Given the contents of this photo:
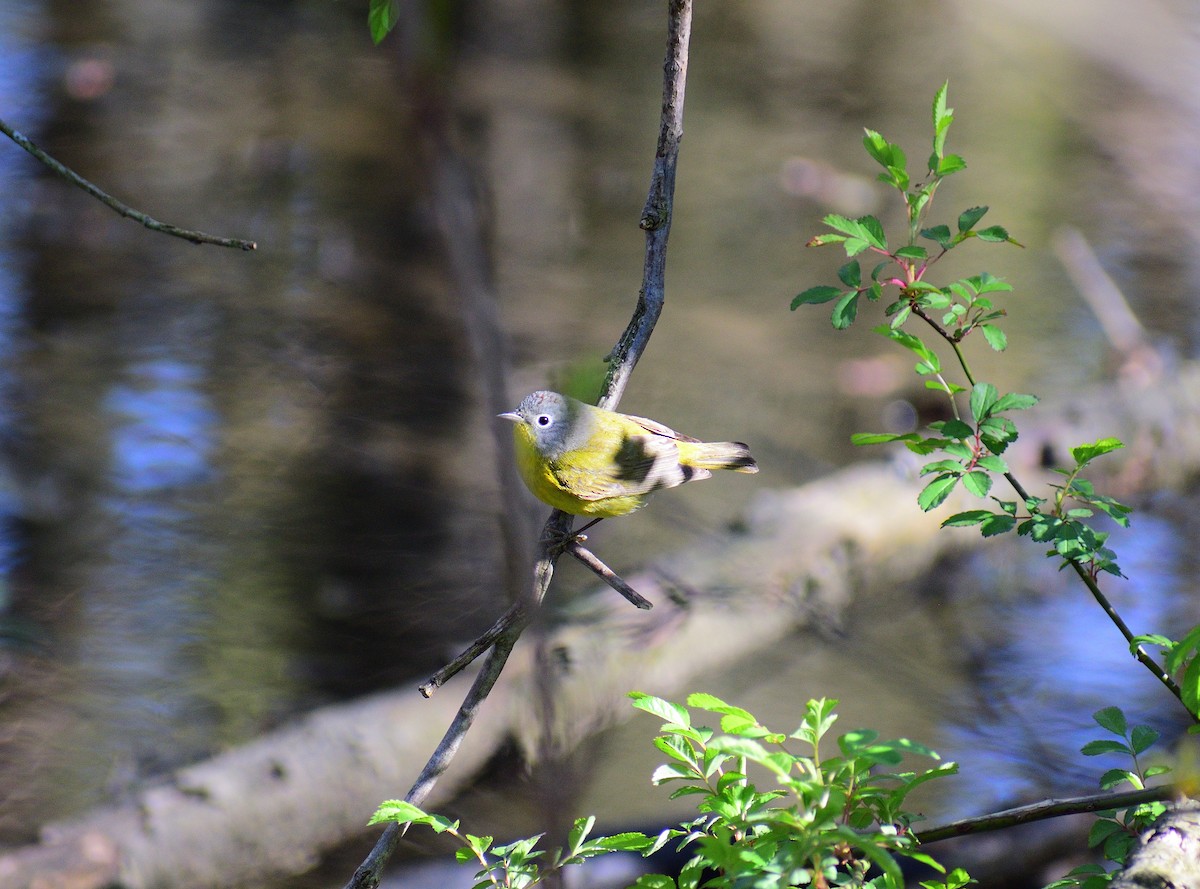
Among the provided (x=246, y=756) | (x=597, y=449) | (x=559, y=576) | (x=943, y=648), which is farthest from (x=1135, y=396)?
(x=246, y=756)

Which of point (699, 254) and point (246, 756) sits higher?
point (699, 254)

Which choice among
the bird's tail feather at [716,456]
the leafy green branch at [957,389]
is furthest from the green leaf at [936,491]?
the bird's tail feather at [716,456]

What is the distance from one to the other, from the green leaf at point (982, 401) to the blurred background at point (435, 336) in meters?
0.60

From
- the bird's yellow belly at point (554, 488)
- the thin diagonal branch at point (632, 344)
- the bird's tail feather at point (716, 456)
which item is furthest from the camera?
the bird's tail feather at point (716, 456)

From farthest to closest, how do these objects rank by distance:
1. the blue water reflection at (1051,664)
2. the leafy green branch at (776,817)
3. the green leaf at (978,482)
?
the blue water reflection at (1051,664)
the green leaf at (978,482)
the leafy green branch at (776,817)

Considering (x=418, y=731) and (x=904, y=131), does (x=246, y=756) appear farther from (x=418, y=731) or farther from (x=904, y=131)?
(x=904, y=131)

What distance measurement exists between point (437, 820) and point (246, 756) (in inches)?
75.2

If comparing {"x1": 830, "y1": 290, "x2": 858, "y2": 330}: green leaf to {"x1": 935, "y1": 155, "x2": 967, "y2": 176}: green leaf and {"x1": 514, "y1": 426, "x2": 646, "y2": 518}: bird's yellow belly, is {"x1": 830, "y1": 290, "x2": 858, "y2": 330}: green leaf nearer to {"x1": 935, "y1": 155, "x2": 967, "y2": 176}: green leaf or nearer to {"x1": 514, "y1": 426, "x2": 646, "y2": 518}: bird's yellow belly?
{"x1": 935, "y1": 155, "x2": 967, "y2": 176}: green leaf

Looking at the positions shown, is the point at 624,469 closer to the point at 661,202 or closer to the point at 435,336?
the point at 661,202

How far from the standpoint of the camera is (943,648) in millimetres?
4203

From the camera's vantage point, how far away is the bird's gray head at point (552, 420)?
226cm

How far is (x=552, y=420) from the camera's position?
2.30m

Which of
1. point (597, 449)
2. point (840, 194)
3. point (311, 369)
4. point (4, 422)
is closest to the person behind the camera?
point (597, 449)

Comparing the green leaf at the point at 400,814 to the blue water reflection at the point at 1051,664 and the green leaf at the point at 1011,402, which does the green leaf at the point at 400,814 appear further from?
the blue water reflection at the point at 1051,664
